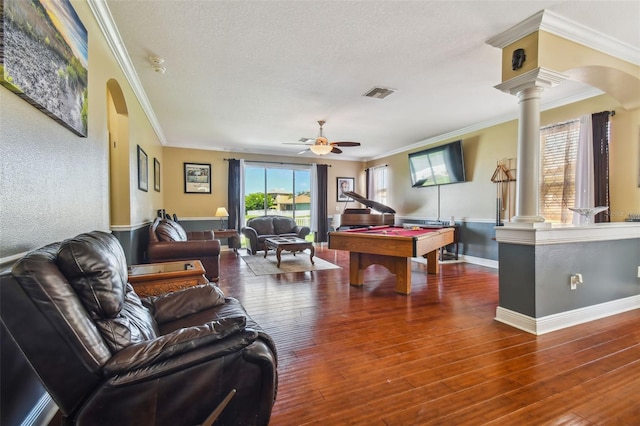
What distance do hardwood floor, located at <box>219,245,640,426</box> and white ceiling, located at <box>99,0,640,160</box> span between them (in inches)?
105

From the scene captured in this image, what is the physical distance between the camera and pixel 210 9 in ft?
7.63

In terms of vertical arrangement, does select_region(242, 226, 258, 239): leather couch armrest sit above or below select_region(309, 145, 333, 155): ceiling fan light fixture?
below

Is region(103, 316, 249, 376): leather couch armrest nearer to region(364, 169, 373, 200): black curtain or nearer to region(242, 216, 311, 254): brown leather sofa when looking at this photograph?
region(242, 216, 311, 254): brown leather sofa

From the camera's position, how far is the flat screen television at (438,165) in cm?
600

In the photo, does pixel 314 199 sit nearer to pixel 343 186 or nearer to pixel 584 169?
pixel 343 186

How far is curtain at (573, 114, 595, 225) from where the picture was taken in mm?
3977

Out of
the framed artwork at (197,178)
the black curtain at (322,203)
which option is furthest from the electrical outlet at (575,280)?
the framed artwork at (197,178)

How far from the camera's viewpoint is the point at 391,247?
3604mm

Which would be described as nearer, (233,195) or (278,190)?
(233,195)

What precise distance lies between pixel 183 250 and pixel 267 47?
269cm

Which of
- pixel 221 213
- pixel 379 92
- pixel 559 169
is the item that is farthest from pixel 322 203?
pixel 559 169

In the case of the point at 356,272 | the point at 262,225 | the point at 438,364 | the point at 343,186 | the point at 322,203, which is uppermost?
the point at 343,186

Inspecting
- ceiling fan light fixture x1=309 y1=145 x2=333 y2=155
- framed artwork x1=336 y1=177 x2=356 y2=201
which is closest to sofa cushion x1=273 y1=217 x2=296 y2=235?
framed artwork x1=336 y1=177 x2=356 y2=201

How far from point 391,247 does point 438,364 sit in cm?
164
